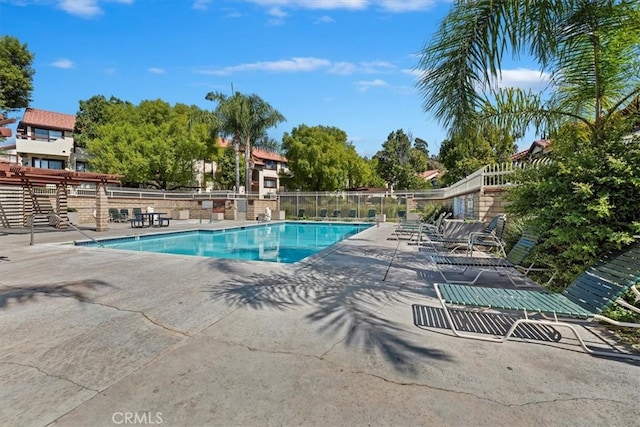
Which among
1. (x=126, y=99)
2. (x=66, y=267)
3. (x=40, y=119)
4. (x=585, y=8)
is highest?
(x=126, y=99)

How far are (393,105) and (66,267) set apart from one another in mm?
7089

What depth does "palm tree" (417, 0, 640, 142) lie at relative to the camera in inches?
174

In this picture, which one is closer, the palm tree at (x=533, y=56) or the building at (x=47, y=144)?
the palm tree at (x=533, y=56)

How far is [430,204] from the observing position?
23.6m

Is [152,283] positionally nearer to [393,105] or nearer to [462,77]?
[393,105]

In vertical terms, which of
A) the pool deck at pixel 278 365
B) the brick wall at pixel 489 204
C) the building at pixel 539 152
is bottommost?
the pool deck at pixel 278 365

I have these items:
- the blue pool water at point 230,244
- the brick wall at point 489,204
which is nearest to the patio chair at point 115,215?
the blue pool water at point 230,244

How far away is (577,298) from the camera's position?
3.46 meters

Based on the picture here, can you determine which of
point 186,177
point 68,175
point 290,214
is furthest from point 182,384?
point 186,177

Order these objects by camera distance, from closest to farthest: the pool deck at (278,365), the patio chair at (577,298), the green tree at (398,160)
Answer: the pool deck at (278,365)
the patio chair at (577,298)
the green tree at (398,160)

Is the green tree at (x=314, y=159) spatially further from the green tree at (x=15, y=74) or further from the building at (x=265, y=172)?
the green tree at (x=15, y=74)

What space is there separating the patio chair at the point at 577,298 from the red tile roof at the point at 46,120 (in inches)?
1524

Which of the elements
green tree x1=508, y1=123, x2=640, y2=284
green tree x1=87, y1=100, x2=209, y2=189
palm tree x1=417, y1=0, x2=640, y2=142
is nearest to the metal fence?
green tree x1=87, y1=100, x2=209, y2=189

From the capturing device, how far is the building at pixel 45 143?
29.8 m
